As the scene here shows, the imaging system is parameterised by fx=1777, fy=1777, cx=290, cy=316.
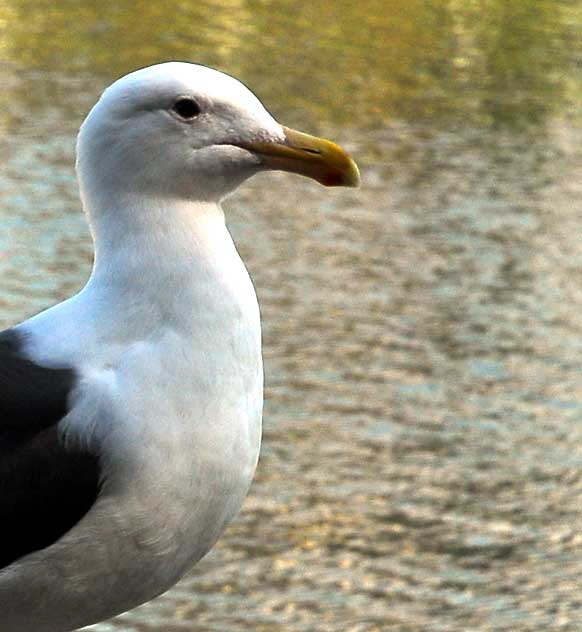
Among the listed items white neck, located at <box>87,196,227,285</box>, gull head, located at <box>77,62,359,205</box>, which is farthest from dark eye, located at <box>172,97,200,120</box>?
white neck, located at <box>87,196,227,285</box>

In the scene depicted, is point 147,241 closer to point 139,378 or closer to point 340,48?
point 139,378

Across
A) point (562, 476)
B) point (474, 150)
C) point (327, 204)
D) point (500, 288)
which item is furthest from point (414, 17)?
point (562, 476)

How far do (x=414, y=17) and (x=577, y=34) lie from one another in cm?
265

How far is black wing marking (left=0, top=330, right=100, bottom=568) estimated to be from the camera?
355 centimetres

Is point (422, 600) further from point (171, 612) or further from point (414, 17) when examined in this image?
point (414, 17)

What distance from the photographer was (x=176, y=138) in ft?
11.9

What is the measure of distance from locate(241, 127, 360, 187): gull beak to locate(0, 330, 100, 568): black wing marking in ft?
2.16

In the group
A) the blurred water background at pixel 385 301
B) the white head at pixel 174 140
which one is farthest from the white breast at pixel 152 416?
the blurred water background at pixel 385 301

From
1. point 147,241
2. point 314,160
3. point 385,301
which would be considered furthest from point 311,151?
point 385,301

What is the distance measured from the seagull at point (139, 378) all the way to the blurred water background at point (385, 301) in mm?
4563

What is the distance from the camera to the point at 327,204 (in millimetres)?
15367

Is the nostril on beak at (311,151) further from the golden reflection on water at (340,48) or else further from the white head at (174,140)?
the golden reflection on water at (340,48)

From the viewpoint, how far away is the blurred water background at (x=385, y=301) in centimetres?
870

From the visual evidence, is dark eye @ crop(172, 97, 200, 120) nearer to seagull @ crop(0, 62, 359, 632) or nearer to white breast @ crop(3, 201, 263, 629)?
seagull @ crop(0, 62, 359, 632)
